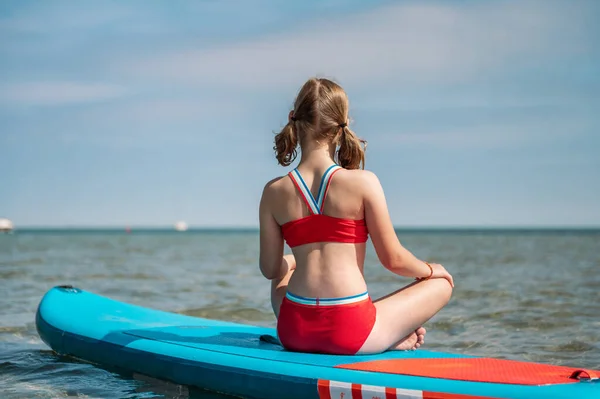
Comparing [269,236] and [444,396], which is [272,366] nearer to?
[269,236]

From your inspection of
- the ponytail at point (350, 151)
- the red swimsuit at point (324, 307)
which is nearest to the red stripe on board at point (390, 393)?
the red swimsuit at point (324, 307)

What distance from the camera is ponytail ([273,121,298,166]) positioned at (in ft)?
12.2

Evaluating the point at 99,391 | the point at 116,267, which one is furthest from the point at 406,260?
the point at 116,267

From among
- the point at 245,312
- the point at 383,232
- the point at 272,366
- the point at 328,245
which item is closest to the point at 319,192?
the point at 328,245

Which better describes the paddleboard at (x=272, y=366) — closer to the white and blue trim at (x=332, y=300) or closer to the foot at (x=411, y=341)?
the foot at (x=411, y=341)

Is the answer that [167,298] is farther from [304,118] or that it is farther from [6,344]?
[304,118]

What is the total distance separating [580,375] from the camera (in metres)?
3.12

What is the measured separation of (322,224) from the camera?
3.51 m

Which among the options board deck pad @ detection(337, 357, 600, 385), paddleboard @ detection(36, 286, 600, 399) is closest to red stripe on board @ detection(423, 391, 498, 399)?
paddleboard @ detection(36, 286, 600, 399)

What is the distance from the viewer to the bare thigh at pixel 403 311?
3705 millimetres

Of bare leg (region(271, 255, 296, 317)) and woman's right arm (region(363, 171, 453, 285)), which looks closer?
woman's right arm (region(363, 171, 453, 285))

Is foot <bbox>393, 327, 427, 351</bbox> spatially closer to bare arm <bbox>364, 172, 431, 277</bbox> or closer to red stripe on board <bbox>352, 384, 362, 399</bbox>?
bare arm <bbox>364, 172, 431, 277</bbox>

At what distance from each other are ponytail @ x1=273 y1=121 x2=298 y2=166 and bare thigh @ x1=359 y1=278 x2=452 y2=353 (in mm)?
936

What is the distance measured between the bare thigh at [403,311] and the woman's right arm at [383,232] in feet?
0.40
